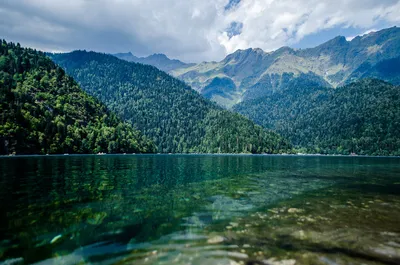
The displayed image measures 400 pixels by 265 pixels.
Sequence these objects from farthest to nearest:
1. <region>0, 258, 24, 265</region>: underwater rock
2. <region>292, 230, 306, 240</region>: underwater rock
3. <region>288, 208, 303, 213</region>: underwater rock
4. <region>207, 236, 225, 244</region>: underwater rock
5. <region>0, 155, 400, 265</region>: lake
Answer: <region>288, 208, 303, 213</region>: underwater rock
<region>292, 230, 306, 240</region>: underwater rock
<region>207, 236, 225, 244</region>: underwater rock
<region>0, 155, 400, 265</region>: lake
<region>0, 258, 24, 265</region>: underwater rock

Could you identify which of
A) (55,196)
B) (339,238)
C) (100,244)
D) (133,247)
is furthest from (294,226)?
(55,196)

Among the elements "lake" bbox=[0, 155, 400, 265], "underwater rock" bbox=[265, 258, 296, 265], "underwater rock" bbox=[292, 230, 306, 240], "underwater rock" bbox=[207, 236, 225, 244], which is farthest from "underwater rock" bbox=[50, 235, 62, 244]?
"underwater rock" bbox=[292, 230, 306, 240]

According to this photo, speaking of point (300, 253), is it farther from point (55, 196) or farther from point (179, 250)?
point (55, 196)

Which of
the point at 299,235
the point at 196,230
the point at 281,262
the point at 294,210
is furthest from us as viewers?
the point at 294,210

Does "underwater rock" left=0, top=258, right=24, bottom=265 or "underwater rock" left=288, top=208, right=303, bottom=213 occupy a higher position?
"underwater rock" left=0, top=258, right=24, bottom=265

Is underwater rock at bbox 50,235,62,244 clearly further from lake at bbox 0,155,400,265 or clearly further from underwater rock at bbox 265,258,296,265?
underwater rock at bbox 265,258,296,265

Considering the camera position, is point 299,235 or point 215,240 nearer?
point 215,240

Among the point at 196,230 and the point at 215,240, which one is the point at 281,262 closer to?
the point at 215,240

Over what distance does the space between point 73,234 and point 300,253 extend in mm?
14249

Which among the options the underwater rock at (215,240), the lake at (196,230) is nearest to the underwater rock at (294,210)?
the lake at (196,230)

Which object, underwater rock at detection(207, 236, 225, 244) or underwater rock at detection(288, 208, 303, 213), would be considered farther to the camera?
underwater rock at detection(288, 208, 303, 213)

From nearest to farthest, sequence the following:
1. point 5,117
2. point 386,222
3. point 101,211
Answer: point 386,222
point 101,211
point 5,117

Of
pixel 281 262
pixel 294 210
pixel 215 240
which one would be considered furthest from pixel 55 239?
pixel 294 210

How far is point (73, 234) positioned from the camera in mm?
16969
